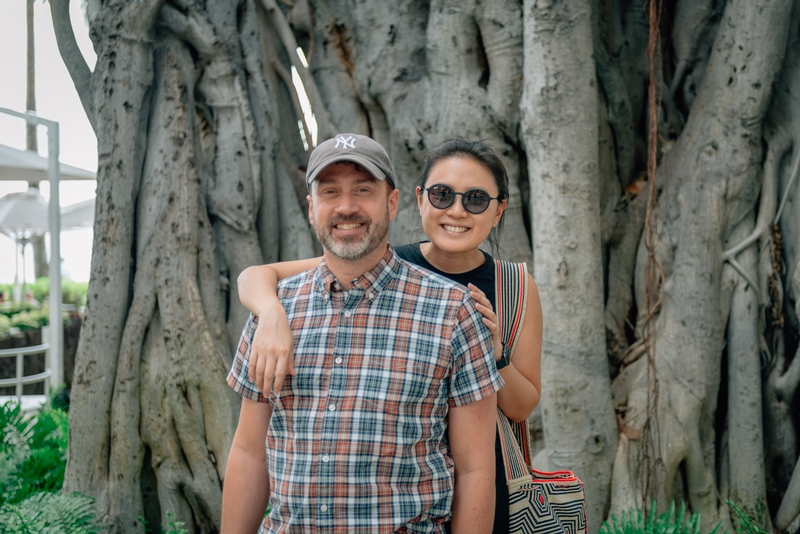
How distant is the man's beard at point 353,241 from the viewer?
71.1 inches

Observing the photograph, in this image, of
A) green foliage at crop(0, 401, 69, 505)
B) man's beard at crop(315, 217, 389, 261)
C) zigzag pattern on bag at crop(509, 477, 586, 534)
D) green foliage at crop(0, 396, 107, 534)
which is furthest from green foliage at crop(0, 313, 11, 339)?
zigzag pattern on bag at crop(509, 477, 586, 534)

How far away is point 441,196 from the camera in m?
2.16

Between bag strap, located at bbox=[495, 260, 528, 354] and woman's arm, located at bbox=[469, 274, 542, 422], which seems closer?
woman's arm, located at bbox=[469, 274, 542, 422]

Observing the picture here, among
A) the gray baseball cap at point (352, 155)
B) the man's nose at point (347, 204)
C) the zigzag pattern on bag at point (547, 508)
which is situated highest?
the gray baseball cap at point (352, 155)

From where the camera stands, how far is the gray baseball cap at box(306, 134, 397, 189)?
179cm

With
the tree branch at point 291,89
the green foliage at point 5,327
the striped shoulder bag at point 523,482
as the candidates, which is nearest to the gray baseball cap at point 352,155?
the striped shoulder bag at point 523,482

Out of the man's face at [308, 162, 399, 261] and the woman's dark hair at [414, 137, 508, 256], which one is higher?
the woman's dark hair at [414, 137, 508, 256]

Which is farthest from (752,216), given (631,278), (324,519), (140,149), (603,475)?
(140,149)

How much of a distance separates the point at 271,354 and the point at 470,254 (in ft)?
2.56

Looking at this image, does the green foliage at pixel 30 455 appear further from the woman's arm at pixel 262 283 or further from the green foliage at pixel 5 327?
the green foliage at pixel 5 327

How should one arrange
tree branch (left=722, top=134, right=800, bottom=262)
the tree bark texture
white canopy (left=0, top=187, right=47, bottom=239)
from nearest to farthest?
the tree bark texture → tree branch (left=722, top=134, right=800, bottom=262) → white canopy (left=0, top=187, right=47, bottom=239)

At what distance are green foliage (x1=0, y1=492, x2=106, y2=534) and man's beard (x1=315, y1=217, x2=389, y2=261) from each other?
8.56 feet

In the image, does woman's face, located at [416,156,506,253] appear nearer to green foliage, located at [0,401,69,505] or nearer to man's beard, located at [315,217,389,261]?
man's beard, located at [315,217,389,261]

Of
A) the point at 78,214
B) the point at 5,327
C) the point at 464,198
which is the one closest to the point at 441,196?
the point at 464,198
